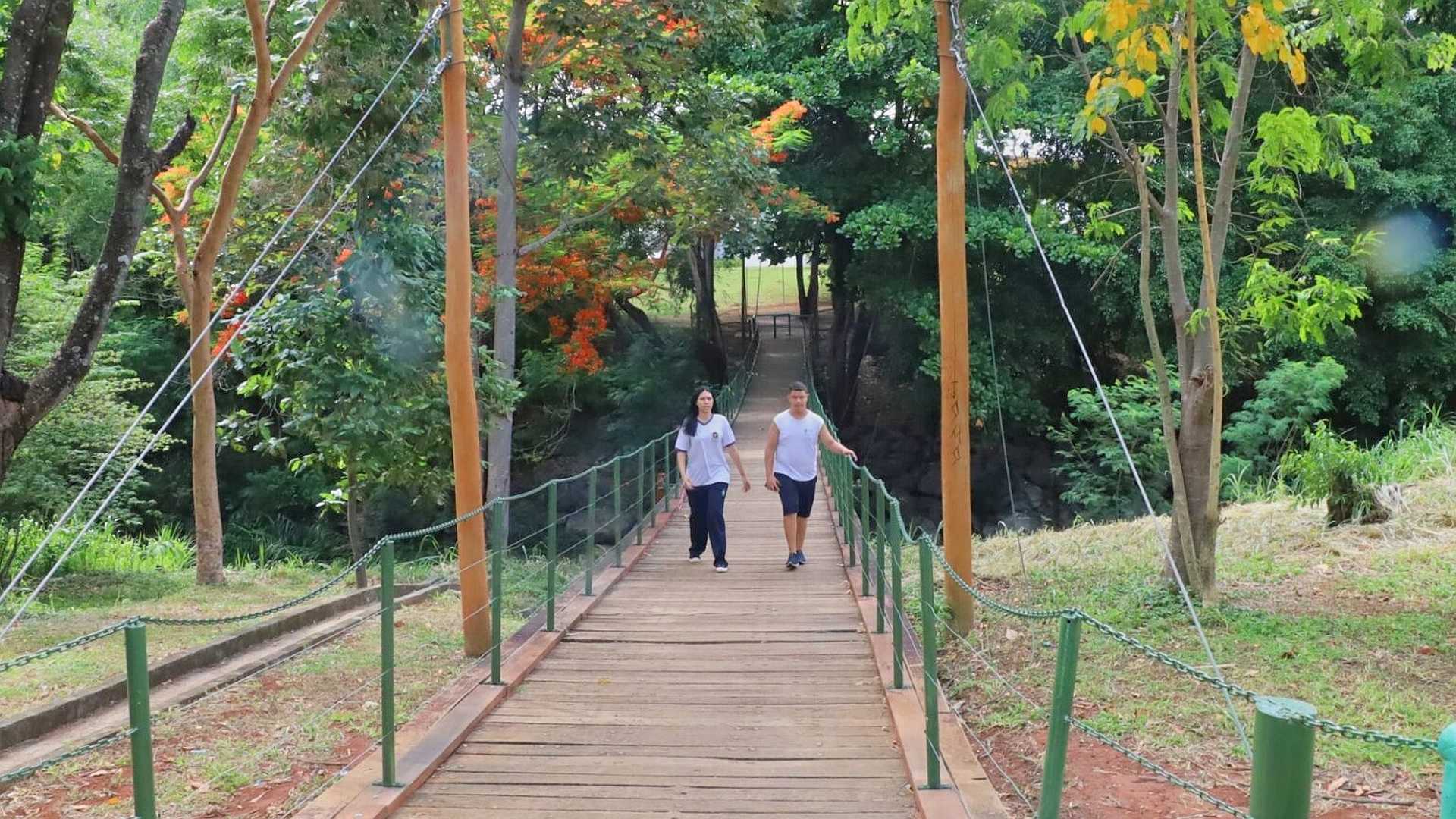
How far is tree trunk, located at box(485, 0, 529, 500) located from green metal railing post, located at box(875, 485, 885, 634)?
268 inches

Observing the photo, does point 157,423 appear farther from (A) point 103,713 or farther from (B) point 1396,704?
(B) point 1396,704

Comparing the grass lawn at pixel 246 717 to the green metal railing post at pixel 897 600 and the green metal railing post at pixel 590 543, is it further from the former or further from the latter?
the green metal railing post at pixel 897 600

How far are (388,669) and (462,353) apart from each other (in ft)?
8.25

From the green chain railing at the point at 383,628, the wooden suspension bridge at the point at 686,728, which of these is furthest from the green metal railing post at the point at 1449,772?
the green chain railing at the point at 383,628

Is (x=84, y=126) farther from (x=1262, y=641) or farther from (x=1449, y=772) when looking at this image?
(x=1449, y=772)

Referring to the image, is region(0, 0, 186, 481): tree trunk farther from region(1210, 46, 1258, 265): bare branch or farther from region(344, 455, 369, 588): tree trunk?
region(1210, 46, 1258, 265): bare branch

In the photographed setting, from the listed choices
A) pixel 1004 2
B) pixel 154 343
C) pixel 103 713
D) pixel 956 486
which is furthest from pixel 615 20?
pixel 154 343

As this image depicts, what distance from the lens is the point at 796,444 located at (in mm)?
9023

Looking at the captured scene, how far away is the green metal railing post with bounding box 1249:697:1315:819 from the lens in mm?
2012

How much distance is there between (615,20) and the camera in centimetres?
1294

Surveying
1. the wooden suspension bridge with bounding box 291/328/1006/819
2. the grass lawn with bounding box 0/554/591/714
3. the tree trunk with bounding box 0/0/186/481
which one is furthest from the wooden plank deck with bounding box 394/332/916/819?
the tree trunk with bounding box 0/0/186/481

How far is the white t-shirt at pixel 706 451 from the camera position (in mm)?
9297

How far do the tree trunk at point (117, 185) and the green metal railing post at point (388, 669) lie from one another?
3.97 meters

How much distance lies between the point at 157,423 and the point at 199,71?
1422 centimetres
